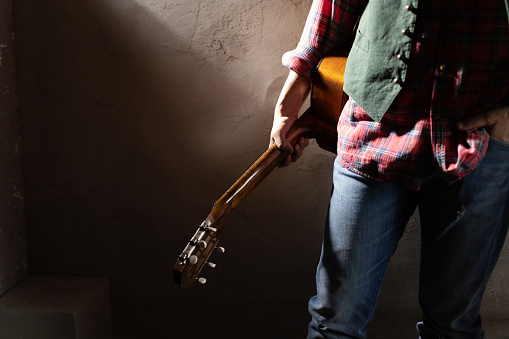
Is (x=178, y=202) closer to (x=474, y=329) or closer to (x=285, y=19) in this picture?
(x=285, y=19)

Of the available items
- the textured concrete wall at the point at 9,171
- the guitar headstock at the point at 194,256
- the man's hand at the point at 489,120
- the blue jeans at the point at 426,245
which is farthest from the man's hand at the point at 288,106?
the textured concrete wall at the point at 9,171

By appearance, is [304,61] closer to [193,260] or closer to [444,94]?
[444,94]

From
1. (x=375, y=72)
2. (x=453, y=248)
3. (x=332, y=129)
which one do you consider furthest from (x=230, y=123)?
(x=453, y=248)

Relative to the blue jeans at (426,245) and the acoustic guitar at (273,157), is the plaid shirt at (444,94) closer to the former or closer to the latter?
the blue jeans at (426,245)

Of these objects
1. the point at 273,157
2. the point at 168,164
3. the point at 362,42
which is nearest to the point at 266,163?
the point at 273,157

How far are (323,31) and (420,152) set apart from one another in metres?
0.40

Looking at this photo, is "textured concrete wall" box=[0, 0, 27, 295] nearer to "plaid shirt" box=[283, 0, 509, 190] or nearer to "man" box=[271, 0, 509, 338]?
"man" box=[271, 0, 509, 338]

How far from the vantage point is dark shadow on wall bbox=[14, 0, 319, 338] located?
1.63 m

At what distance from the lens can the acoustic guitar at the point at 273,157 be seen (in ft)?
3.12

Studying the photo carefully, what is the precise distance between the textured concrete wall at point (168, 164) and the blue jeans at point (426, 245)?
0.64 metres

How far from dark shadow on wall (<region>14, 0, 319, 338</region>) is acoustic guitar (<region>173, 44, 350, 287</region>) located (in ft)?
1.45

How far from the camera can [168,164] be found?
172 cm

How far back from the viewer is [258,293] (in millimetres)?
1797

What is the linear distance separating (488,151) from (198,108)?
0.99 m
